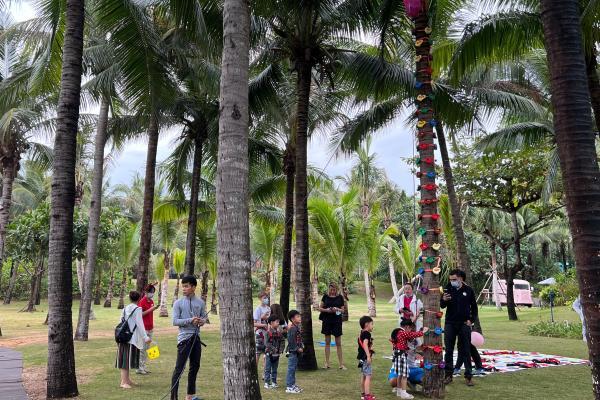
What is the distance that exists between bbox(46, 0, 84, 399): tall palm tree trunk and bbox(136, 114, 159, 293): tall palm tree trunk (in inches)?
206

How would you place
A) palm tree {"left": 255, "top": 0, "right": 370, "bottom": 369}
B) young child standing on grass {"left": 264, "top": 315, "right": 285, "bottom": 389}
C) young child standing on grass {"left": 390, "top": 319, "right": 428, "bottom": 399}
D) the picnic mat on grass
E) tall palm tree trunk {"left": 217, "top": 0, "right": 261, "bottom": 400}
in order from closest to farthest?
tall palm tree trunk {"left": 217, "top": 0, "right": 261, "bottom": 400}
young child standing on grass {"left": 390, "top": 319, "right": 428, "bottom": 399}
young child standing on grass {"left": 264, "top": 315, "right": 285, "bottom": 389}
palm tree {"left": 255, "top": 0, "right": 370, "bottom": 369}
the picnic mat on grass

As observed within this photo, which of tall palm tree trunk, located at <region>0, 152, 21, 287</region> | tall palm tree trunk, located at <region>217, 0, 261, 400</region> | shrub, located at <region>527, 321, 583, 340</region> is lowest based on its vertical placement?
shrub, located at <region>527, 321, 583, 340</region>

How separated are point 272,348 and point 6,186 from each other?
576 inches

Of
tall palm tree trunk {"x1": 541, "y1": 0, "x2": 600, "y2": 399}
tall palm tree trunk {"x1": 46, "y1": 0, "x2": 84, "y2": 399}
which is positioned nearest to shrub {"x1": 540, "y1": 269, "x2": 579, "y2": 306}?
tall palm tree trunk {"x1": 541, "y1": 0, "x2": 600, "y2": 399}

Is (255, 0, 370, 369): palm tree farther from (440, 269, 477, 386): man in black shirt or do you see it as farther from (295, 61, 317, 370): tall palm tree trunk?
(440, 269, 477, 386): man in black shirt

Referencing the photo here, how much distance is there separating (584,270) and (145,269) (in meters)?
11.4

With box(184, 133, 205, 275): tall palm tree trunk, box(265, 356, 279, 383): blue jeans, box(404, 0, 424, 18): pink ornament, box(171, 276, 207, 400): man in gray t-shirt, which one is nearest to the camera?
box(171, 276, 207, 400): man in gray t-shirt

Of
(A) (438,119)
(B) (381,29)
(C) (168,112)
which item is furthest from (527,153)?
(C) (168,112)

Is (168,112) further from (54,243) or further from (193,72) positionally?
(54,243)

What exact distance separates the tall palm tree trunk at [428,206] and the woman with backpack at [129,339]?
4.50 m

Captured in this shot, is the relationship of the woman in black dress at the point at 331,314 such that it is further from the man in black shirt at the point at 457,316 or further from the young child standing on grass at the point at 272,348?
the man in black shirt at the point at 457,316

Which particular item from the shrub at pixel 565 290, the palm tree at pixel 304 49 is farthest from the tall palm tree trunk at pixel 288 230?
the shrub at pixel 565 290

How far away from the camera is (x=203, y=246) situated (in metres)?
25.8

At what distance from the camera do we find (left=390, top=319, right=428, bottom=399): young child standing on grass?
7344mm
